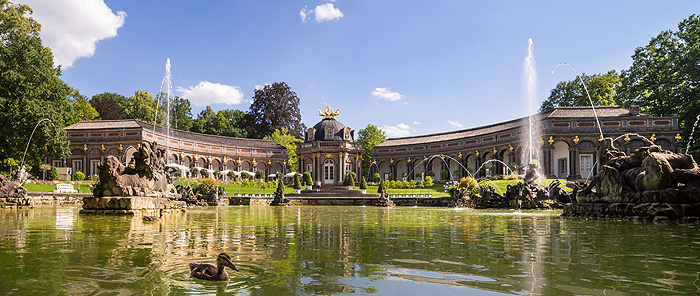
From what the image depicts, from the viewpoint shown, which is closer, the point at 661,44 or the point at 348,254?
the point at 348,254

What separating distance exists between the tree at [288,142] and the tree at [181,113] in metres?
13.8

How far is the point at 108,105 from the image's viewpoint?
75.9 meters

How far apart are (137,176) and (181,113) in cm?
6656

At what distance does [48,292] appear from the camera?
4.48 m

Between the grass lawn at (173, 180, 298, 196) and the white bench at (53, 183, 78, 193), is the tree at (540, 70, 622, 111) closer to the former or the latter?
→ the grass lawn at (173, 180, 298, 196)

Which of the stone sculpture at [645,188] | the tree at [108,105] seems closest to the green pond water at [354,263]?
the stone sculpture at [645,188]

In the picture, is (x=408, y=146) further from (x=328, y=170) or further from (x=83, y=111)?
(x=83, y=111)

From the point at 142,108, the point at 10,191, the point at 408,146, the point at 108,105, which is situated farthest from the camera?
the point at 108,105

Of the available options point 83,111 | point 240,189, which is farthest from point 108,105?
point 240,189

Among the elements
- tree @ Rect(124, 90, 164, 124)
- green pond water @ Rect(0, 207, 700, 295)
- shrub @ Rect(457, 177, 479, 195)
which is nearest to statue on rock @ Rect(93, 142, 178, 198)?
green pond water @ Rect(0, 207, 700, 295)

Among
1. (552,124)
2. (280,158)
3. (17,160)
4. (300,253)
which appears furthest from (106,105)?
(300,253)

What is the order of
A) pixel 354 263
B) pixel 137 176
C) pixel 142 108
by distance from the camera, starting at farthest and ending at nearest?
pixel 142 108
pixel 137 176
pixel 354 263

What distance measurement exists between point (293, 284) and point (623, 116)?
53.0 metres

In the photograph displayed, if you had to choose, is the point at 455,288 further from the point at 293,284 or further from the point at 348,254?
the point at 348,254
